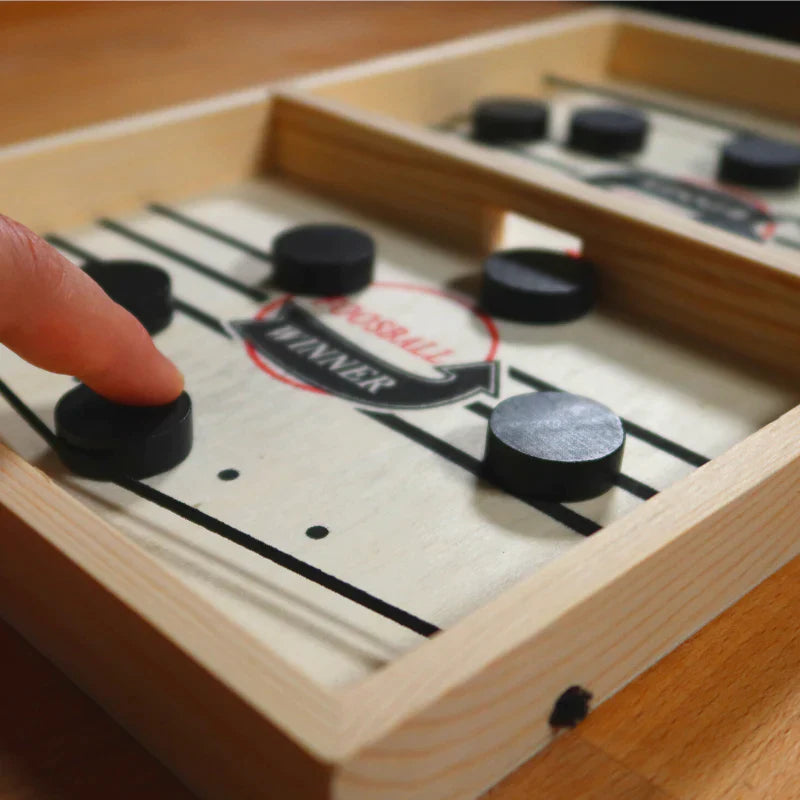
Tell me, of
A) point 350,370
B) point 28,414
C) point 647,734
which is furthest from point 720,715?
point 28,414

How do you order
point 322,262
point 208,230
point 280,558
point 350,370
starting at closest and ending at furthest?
1. point 280,558
2. point 350,370
3. point 322,262
4. point 208,230

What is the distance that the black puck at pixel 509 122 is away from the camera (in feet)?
4.85

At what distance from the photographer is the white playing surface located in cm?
70

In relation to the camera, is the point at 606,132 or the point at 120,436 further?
the point at 606,132

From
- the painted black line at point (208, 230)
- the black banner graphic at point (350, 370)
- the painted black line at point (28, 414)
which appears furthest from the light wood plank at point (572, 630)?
the painted black line at point (208, 230)

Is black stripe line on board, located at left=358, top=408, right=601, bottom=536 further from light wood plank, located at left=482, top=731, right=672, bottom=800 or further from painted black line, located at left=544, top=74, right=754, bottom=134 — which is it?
Result: painted black line, located at left=544, top=74, right=754, bottom=134

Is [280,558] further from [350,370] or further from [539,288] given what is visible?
[539,288]

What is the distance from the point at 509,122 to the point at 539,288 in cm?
51

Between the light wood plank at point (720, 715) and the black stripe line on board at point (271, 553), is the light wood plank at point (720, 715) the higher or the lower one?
the lower one

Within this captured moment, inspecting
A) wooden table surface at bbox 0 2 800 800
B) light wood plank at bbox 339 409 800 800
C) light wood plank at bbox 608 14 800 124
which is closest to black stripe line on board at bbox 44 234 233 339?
wooden table surface at bbox 0 2 800 800

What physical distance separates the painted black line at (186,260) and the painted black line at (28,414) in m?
0.28

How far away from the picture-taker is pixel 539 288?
104 centimetres

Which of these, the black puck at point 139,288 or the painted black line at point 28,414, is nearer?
the painted black line at point 28,414

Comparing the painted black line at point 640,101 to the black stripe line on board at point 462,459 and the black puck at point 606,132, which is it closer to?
the black puck at point 606,132
